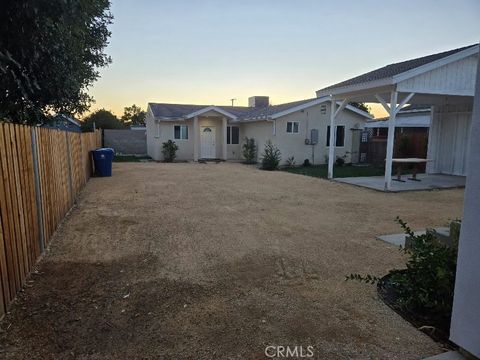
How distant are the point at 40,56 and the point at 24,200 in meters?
3.50

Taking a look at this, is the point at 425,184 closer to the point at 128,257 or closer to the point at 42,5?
the point at 128,257

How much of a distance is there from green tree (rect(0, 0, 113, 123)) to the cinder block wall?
16818 millimetres

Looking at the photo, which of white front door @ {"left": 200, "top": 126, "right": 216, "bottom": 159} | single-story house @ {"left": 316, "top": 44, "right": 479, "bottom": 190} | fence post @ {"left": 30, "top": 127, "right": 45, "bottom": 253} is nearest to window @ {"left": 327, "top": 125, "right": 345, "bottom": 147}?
single-story house @ {"left": 316, "top": 44, "right": 479, "bottom": 190}

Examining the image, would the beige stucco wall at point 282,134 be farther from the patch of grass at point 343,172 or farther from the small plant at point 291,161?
the patch of grass at point 343,172

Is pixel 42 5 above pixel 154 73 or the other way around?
the other way around

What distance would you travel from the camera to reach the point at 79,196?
27.4 feet

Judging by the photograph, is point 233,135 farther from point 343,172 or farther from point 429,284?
point 429,284

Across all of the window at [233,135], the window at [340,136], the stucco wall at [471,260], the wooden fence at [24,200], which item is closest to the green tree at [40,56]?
the wooden fence at [24,200]

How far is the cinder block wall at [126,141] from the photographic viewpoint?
23.9 metres

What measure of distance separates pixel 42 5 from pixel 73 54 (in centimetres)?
185

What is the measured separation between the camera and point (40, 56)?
580 cm

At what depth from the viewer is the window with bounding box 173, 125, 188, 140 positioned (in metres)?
20.2

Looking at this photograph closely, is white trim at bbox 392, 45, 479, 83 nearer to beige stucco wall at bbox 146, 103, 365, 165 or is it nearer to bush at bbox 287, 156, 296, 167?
beige stucco wall at bbox 146, 103, 365, 165

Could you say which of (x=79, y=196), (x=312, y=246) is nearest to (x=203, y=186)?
(x=79, y=196)
